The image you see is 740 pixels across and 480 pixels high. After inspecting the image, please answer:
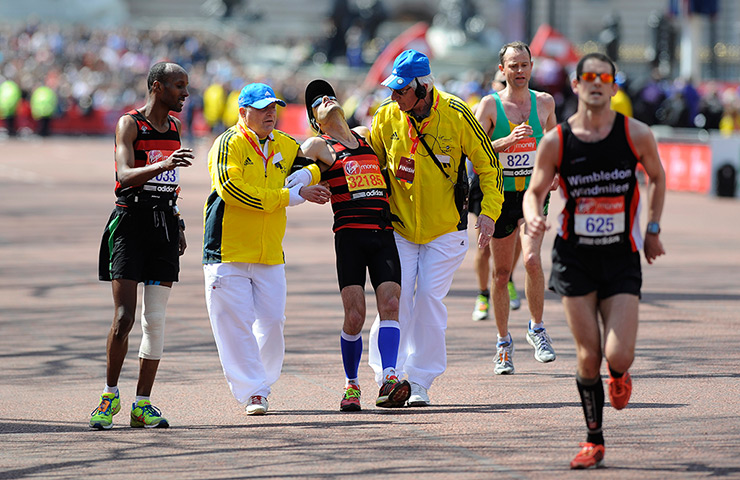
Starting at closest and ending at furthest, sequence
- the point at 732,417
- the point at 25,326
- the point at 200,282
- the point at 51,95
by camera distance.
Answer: the point at 732,417 < the point at 25,326 < the point at 200,282 < the point at 51,95

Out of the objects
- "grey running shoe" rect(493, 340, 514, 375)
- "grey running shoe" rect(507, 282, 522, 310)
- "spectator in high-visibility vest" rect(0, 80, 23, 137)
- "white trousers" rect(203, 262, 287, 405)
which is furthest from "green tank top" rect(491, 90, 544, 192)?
"spectator in high-visibility vest" rect(0, 80, 23, 137)

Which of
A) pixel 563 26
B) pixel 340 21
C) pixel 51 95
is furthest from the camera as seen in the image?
pixel 563 26

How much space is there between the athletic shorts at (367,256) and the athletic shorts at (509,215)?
1611 millimetres

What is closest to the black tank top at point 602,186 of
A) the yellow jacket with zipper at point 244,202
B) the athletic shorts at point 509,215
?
the yellow jacket with zipper at point 244,202

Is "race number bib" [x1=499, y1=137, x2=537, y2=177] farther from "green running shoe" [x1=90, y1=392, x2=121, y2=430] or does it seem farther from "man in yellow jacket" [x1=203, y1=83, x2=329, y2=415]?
"green running shoe" [x1=90, y1=392, x2=121, y2=430]

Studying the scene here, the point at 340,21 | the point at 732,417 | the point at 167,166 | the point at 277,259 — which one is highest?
the point at 340,21

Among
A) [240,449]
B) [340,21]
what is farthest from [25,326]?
[340,21]

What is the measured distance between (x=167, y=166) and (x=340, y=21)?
160ft

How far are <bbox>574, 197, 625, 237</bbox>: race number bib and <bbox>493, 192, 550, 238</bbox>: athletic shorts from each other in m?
2.84

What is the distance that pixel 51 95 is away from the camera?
4109 centimetres

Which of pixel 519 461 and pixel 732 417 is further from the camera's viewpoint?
pixel 732 417

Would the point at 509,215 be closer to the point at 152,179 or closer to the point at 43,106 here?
the point at 152,179

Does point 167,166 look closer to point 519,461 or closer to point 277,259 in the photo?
point 277,259

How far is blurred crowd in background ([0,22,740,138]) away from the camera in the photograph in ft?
87.4
